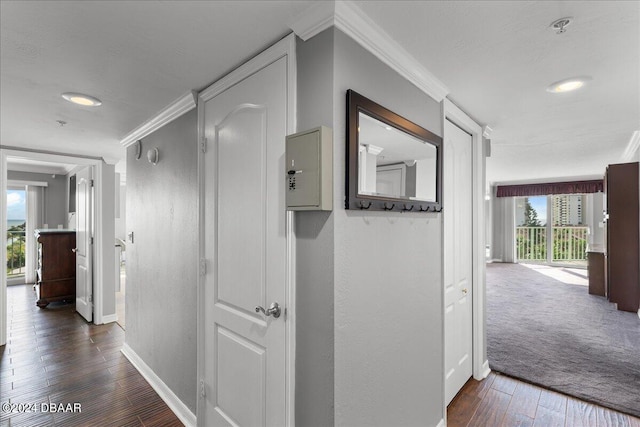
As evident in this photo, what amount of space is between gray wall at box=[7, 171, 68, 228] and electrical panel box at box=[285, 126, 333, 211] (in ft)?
23.4

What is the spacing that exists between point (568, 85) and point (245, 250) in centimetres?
222

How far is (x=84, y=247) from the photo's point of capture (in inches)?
171

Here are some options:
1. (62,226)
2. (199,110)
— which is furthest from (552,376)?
(62,226)

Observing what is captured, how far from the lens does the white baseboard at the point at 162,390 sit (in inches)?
84.8

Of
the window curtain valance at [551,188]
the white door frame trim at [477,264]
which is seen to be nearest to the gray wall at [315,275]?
the white door frame trim at [477,264]

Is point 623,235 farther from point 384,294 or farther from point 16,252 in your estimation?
point 16,252

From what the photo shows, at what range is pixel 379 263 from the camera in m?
1.46

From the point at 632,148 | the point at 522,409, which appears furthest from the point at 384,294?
the point at 632,148

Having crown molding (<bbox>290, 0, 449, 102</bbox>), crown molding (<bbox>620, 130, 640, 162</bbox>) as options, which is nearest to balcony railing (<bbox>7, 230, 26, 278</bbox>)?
crown molding (<bbox>290, 0, 449, 102</bbox>)

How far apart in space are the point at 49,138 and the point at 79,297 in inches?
99.4

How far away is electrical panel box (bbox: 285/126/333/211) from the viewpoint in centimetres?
120

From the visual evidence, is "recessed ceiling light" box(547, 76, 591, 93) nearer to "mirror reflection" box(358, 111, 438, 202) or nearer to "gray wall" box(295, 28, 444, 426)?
"mirror reflection" box(358, 111, 438, 202)

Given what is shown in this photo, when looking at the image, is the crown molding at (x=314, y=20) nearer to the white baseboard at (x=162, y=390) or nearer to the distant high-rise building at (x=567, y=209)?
the white baseboard at (x=162, y=390)

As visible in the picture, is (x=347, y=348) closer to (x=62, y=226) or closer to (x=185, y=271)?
(x=185, y=271)
